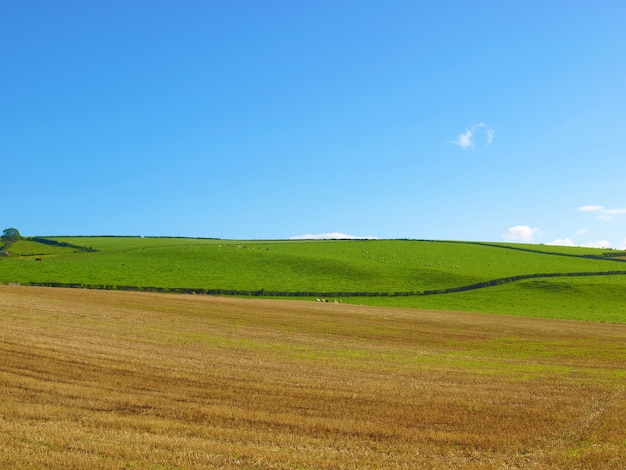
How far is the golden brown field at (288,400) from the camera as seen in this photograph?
472 inches

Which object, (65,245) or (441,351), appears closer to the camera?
(441,351)

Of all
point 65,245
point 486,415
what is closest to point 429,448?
point 486,415

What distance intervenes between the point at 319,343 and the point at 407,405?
15738 millimetres

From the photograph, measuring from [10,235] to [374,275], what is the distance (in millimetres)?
102176

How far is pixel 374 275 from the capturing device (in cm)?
8850

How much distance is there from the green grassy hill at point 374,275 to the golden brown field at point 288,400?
37512mm

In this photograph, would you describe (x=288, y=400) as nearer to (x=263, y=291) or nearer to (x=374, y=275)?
(x=263, y=291)

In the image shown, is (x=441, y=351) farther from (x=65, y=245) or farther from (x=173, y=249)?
(x=65, y=245)

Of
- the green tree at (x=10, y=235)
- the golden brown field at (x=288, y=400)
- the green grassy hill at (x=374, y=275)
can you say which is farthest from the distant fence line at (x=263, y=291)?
the green tree at (x=10, y=235)

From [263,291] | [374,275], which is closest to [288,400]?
[263,291]

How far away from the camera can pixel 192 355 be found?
24688 mm

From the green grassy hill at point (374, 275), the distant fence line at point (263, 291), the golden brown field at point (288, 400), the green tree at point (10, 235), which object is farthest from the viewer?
the green tree at point (10, 235)

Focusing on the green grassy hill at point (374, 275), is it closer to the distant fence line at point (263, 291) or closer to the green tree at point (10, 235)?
the distant fence line at point (263, 291)

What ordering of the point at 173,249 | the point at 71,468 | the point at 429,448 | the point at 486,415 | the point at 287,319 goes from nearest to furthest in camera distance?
the point at 71,468 < the point at 429,448 < the point at 486,415 < the point at 287,319 < the point at 173,249
